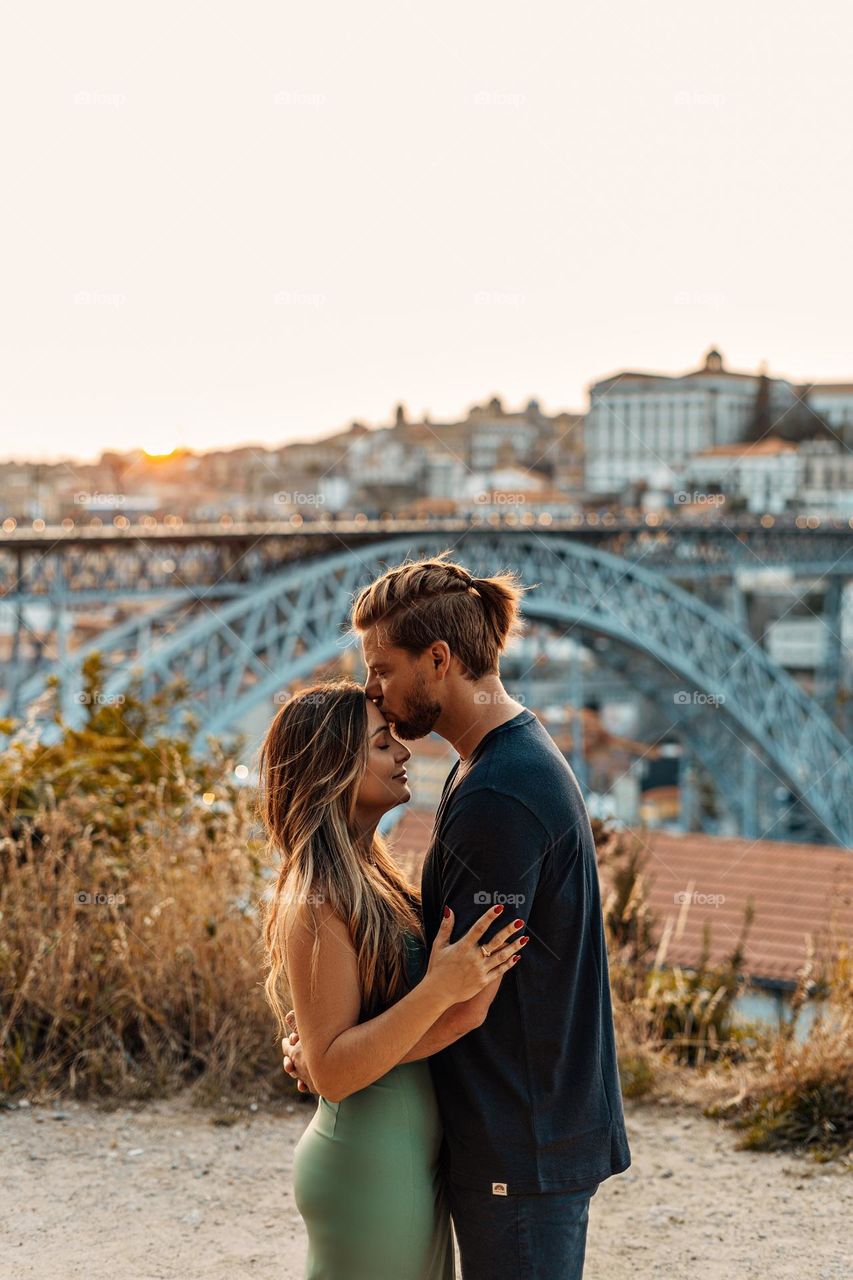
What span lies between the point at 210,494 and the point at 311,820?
25554 millimetres

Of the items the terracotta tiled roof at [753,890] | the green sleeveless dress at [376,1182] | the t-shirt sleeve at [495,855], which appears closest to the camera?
Result: the t-shirt sleeve at [495,855]

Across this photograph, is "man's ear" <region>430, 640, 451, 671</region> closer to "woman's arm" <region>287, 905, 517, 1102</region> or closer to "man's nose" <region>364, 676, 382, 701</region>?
"man's nose" <region>364, 676, 382, 701</region>

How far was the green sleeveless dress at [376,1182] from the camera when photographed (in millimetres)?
1641

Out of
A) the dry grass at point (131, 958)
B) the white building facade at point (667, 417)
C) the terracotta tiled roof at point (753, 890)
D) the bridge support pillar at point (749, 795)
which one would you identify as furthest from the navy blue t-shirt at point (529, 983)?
the white building facade at point (667, 417)

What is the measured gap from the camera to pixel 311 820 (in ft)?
5.43

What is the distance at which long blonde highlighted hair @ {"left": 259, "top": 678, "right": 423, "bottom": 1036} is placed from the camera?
5.32 feet

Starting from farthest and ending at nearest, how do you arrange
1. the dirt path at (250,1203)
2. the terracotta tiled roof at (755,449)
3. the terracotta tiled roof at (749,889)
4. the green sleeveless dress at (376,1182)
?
the terracotta tiled roof at (755,449) → the terracotta tiled roof at (749,889) → the dirt path at (250,1203) → the green sleeveless dress at (376,1182)

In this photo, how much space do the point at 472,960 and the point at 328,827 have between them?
24cm

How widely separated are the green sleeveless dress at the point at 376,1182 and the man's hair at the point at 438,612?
0.38 meters

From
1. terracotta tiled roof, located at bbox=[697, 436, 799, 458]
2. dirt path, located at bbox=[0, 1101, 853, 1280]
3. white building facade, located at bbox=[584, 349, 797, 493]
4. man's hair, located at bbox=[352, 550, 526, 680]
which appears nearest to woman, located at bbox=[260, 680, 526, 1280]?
man's hair, located at bbox=[352, 550, 526, 680]

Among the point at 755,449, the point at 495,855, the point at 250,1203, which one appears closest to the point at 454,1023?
the point at 495,855

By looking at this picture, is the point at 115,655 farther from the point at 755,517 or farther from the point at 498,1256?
the point at 755,517

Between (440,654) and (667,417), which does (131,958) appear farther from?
(667,417)

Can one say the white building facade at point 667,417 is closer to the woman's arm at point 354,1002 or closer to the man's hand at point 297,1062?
the man's hand at point 297,1062
